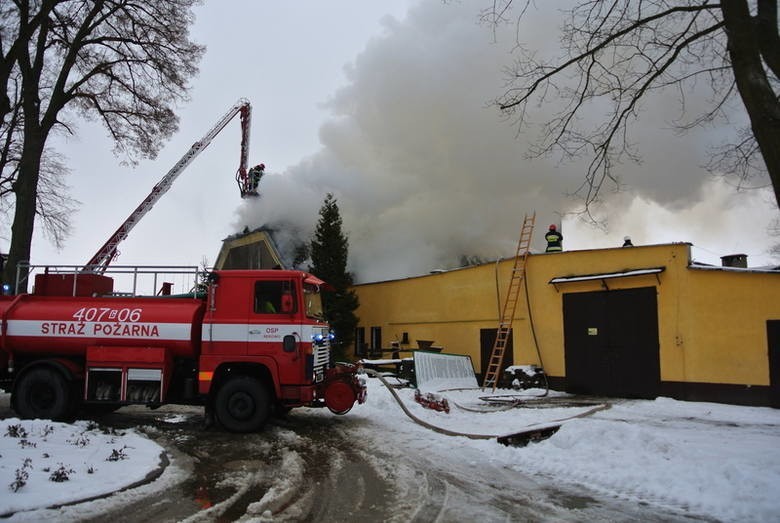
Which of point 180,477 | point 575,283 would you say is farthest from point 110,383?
point 575,283

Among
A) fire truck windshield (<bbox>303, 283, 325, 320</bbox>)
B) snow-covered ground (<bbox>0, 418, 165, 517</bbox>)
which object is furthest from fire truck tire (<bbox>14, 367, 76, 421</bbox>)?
fire truck windshield (<bbox>303, 283, 325, 320</bbox>)

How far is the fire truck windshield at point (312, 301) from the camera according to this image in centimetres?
952

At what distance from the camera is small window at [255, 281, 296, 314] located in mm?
9352

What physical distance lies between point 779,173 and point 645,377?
9.75 meters

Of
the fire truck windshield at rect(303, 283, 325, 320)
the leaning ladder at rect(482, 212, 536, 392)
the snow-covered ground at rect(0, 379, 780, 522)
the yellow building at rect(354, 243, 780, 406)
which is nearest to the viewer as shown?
Result: the snow-covered ground at rect(0, 379, 780, 522)

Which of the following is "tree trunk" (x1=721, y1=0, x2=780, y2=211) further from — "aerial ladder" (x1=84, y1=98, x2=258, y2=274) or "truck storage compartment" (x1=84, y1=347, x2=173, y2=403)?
"aerial ladder" (x1=84, y1=98, x2=258, y2=274)

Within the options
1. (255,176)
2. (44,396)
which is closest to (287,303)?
(44,396)

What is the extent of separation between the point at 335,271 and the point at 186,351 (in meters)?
11.8

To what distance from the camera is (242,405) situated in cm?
913

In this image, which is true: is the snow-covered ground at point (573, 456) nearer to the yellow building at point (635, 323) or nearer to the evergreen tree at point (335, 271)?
the yellow building at point (635, 323)

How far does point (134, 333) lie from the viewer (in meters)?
9.43

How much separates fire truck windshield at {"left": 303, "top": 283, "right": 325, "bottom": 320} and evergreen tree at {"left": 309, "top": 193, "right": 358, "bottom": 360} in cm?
1061

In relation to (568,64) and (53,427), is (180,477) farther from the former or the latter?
(568,64)

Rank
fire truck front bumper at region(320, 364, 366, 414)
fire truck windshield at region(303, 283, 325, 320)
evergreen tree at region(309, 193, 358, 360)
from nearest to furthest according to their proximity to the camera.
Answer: fire truck windshield at region(303, 283, 325, 320), fire truck front bumper at region(320, 364, 366, 414), evergreen tree at region(309, 193, 358, 360)
